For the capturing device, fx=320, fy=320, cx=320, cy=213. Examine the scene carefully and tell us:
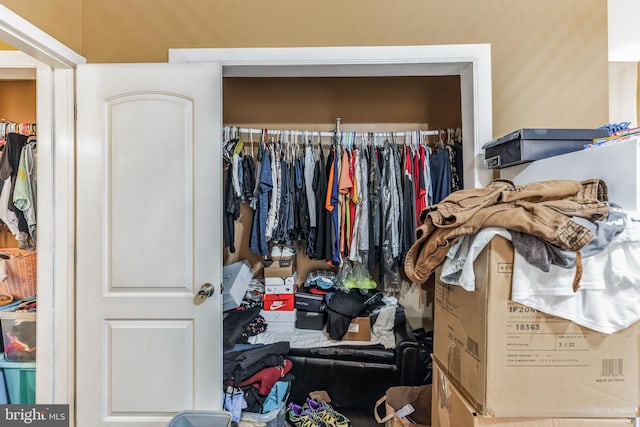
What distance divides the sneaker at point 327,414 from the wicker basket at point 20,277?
6.11 ft

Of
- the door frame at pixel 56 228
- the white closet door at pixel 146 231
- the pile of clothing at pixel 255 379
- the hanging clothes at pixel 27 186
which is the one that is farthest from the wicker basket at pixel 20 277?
the pile of clothing at pixel 255 379

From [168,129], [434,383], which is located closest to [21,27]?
[168,129]

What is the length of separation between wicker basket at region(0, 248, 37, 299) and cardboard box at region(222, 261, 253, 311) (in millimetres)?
1137

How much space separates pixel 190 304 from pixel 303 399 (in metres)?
1.08

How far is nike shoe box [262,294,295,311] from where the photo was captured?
236cm

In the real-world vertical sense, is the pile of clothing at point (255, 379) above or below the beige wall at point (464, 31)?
below

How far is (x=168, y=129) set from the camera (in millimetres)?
1539

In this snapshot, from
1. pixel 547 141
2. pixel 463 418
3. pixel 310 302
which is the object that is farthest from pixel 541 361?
pixel 310 302

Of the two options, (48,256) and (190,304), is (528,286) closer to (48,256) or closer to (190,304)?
(190,304)

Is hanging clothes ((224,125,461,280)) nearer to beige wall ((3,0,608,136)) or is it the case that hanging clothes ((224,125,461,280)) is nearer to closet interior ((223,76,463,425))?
closet interior ((223,76,463,425))

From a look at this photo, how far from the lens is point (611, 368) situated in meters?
0.94

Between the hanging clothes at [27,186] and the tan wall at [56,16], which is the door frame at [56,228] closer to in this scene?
the tan wall at [56,16]

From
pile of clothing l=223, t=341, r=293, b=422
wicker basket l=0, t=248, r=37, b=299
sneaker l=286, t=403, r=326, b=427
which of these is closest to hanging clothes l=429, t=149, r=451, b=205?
pile of clothing l=223, t=341, r=293, b=422

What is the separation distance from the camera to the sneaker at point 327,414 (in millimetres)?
1851
